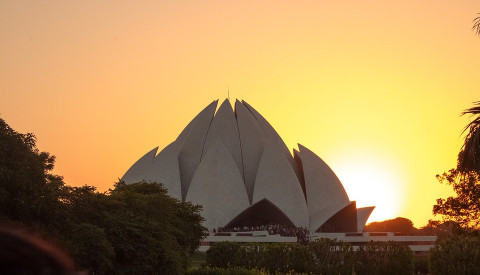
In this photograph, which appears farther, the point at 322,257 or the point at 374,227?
the point at 374,227

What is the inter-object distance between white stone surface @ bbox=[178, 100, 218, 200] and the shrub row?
3105 centimetres

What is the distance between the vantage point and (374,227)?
109188mm

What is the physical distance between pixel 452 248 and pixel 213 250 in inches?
435

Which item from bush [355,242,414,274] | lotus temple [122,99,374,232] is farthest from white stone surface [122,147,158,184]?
bush [355,242,414,274]

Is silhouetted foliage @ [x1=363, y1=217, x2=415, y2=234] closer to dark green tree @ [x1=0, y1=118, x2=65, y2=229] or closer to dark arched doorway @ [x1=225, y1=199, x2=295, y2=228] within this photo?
dark arched doorway @ [x1=225, y1=199, x2=295, y2=228]

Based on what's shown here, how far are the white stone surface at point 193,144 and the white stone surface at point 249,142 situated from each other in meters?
3.10

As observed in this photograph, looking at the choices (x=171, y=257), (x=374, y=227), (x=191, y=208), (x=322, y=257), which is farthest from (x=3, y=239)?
(x=374, y=227)

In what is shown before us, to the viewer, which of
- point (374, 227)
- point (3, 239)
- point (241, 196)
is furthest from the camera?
point (374, 227)

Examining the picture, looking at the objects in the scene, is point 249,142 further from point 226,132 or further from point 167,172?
point 167,172

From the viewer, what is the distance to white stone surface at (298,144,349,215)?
171ft

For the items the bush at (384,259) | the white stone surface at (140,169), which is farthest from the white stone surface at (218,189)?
the bush at (384,259)

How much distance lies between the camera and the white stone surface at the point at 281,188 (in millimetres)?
49719

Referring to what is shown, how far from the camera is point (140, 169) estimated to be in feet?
182

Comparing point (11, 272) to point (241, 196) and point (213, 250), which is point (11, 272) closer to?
point (213, 250)
